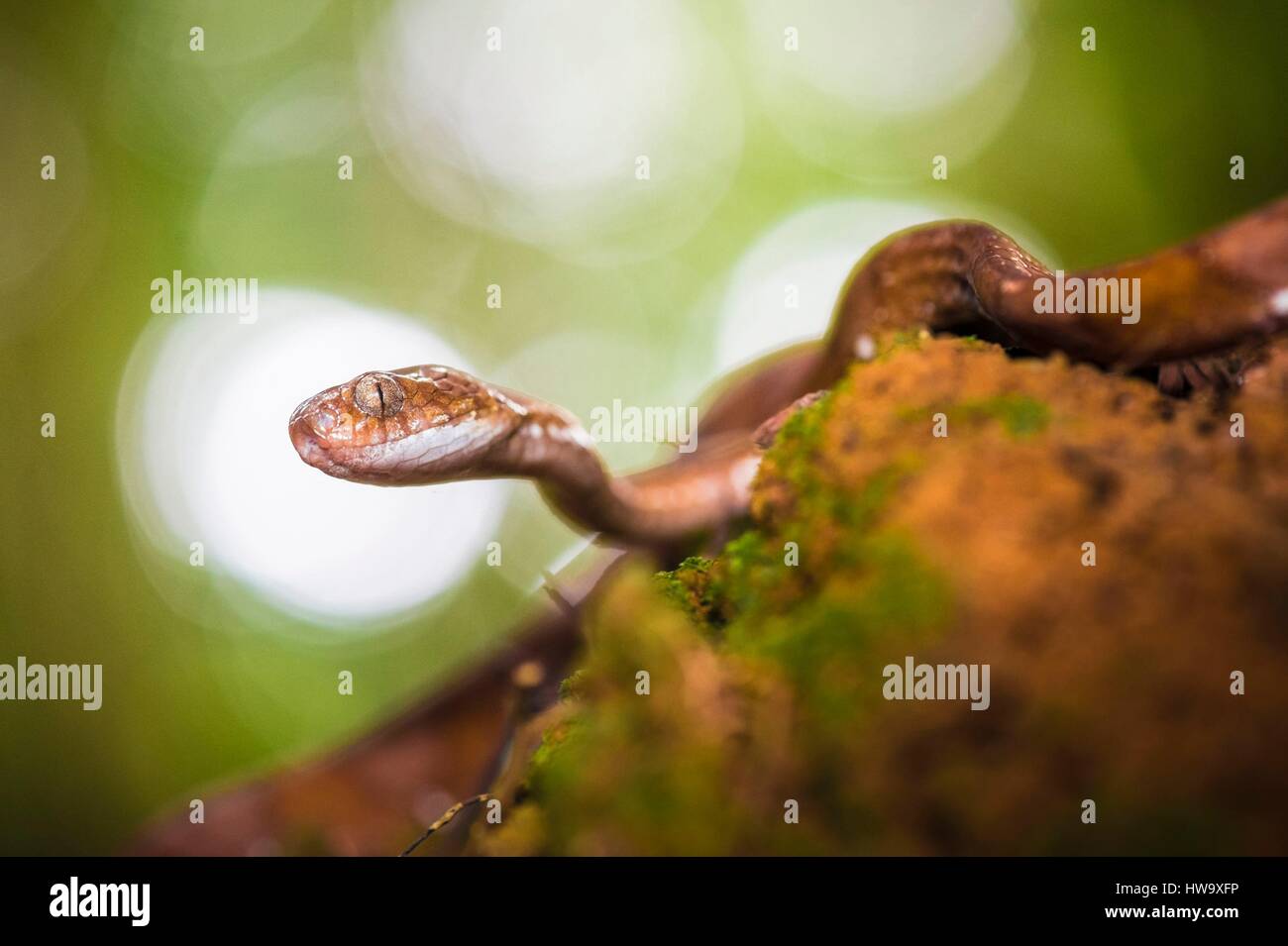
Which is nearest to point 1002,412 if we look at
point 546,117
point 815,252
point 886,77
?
point 815,252

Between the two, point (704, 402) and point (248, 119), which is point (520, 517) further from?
point (248, 119)

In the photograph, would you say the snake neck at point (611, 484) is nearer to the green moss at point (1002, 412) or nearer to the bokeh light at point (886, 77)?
the green moss at point (1002, 412)

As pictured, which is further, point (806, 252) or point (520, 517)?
point (520, 517)

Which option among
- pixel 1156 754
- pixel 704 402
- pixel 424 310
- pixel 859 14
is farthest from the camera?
pixel 424 310

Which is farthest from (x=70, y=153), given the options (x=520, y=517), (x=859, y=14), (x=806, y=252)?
(x=859, y=14)

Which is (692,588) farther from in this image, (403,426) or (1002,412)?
(403,426)

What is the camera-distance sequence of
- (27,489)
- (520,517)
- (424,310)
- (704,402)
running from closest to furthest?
(704,402)
(27,489)
(424,310)
(520,517)

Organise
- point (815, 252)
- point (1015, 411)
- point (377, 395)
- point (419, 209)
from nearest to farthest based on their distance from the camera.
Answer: point (1015, 411) < point (377, 395) < point (815, 252) < point (419, 209)
